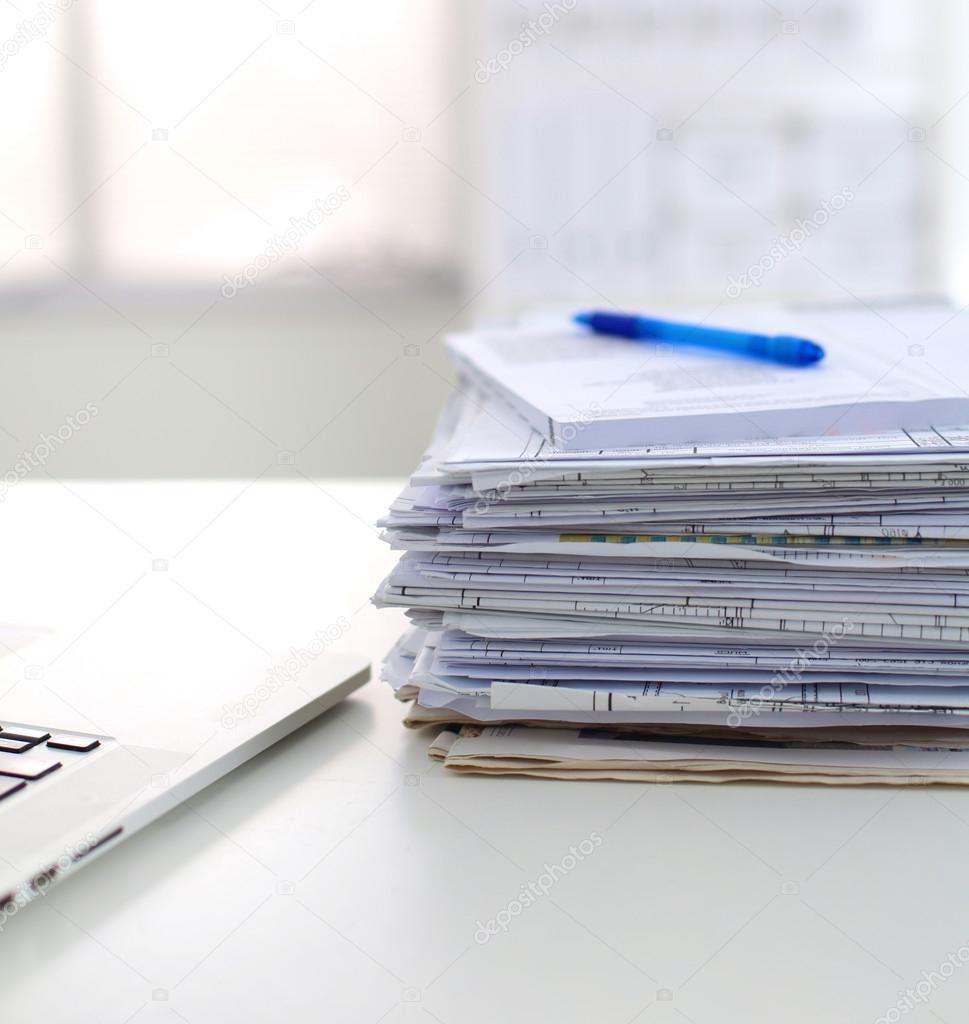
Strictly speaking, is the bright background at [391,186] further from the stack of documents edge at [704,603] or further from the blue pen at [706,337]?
the stack of documents edge at [704,603]

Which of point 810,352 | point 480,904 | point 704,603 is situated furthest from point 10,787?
point 810,352

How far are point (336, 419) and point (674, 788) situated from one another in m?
2.48

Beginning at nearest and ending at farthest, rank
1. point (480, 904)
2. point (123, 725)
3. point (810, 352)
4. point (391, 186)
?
1. point (480, 904)
2. point (123, 725)
3. point (810, 352)
4. point (391, 186)

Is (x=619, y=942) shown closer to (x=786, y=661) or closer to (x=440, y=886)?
(x=440, y=886)

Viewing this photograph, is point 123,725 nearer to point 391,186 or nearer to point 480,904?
point 480,904

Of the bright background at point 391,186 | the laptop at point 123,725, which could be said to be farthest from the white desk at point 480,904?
the bright background at point 391,186

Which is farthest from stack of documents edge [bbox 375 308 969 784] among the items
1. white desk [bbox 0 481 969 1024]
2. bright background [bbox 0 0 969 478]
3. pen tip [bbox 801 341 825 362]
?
bright background [bbox 0 0 969 478]

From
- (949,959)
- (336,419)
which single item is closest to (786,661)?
(949,959)

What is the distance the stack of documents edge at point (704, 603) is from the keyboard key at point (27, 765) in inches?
7.5

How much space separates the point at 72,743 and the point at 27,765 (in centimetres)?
3

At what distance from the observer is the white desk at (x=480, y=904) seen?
1.32 feet

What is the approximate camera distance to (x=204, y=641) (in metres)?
0.76

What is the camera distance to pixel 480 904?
469 millimetres

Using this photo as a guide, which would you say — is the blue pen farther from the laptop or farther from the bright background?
the bright background
